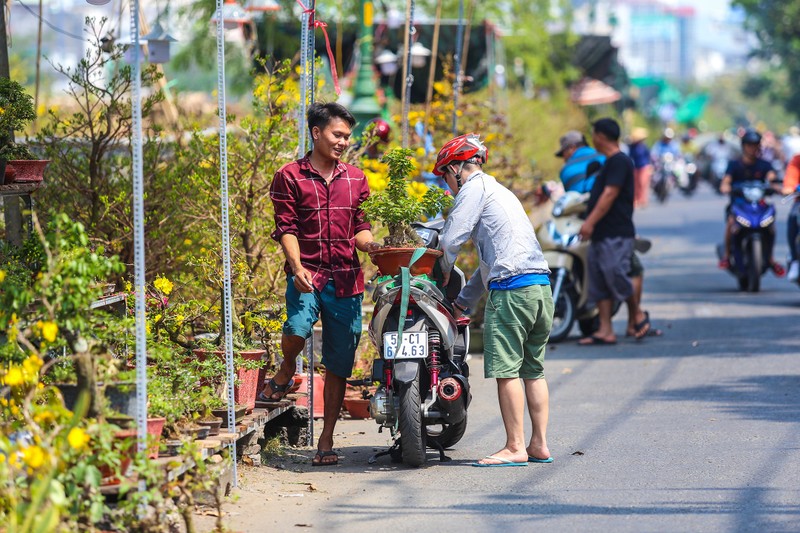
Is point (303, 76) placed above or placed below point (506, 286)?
above

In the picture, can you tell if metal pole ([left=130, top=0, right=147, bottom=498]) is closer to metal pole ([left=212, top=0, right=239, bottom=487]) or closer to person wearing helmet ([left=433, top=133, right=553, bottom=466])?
metal pole ([left=212, top=0, right=239, bottom=487])

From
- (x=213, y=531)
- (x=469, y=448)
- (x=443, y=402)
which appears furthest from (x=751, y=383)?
(x=213, y=531)

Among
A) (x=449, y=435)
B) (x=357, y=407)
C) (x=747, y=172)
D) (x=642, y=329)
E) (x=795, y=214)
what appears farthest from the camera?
(x=747, y=172)

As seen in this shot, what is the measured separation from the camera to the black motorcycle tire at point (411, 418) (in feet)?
22.9

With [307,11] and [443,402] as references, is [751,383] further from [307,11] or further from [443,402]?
[307,11]

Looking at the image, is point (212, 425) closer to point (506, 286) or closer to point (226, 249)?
point (226, 249)

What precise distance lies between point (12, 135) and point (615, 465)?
3.81 meters

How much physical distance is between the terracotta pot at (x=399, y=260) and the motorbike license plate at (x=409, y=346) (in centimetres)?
37

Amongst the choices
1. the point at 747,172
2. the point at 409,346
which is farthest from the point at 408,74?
the point at 747,172

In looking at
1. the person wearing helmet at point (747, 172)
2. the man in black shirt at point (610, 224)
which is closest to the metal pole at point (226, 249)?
the man in black shirt at point (610, 224)

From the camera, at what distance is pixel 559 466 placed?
7242mm

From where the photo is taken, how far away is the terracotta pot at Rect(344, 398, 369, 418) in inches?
353

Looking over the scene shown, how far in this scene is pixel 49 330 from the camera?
4980 millimetres

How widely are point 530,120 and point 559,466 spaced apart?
729 inches
